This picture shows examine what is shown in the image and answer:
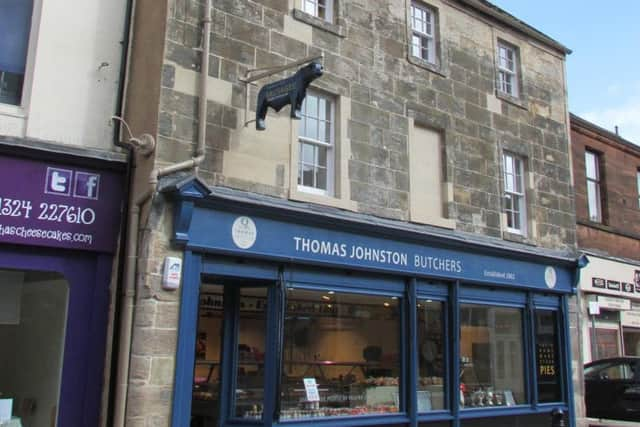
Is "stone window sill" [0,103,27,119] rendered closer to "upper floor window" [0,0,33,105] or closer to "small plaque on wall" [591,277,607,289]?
"upper floor window" [0,0,33,105]

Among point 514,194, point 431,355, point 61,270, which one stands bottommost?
point 431,355

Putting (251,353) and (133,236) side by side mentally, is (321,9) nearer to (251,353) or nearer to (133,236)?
(133,236)

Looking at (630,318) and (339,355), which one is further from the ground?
(630,318)

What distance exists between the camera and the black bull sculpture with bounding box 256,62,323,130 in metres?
8.40

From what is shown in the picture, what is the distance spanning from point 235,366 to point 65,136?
3.77 m

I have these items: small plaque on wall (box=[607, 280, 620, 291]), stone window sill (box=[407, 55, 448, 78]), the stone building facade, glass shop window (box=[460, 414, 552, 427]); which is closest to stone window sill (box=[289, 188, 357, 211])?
the stone building facade

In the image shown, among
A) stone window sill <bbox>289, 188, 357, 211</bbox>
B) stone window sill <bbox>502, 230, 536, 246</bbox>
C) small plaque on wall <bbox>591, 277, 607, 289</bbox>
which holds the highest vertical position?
stone window sill <bbox>502, 230, 536, 246</bbox>

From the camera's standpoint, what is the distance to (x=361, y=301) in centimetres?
1045

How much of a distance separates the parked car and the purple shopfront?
36.1ft

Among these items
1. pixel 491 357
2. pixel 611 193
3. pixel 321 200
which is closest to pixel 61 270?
pixel 321 200

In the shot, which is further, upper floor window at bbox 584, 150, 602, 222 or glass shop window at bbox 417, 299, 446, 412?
upper floor window at bbox 584, 150, 602, 222

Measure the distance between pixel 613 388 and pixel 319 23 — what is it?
10073 mm

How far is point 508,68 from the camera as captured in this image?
14109mm

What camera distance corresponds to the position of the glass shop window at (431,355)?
1102cm
